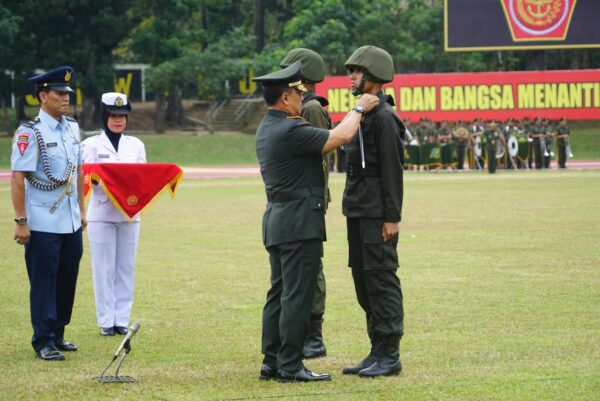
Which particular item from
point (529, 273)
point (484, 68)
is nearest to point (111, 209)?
point (529, 273)

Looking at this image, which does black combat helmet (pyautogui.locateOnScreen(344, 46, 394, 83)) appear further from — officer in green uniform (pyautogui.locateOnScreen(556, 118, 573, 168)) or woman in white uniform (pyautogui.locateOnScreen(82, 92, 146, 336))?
officer in green uniform (pyautogui.locateOnScreen(556, 118, 573, 168))

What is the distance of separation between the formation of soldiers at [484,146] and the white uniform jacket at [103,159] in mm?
32242

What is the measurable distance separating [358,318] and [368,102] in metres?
3.15

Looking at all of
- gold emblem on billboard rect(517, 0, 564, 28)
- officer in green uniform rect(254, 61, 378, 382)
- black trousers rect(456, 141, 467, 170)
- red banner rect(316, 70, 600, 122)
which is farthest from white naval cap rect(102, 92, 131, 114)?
gold emblem on billboard rect(517, 0, 564, 28)

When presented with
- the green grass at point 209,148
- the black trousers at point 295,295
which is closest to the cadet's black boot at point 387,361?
the black trousers at point 295,295

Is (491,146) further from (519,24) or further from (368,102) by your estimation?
(368,102)

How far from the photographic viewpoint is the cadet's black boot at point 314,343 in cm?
830

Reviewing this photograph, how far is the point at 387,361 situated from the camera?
297 inches

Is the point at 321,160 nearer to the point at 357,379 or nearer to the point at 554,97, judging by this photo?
the point at 357,379

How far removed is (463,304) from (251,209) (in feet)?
42.9

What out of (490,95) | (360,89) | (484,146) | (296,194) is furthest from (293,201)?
(490,95)

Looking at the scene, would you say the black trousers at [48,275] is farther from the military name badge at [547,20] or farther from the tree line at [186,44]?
the tree line at [186,44]

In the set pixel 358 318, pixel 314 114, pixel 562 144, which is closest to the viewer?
pixel 314 114

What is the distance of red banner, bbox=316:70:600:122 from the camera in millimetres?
46250
